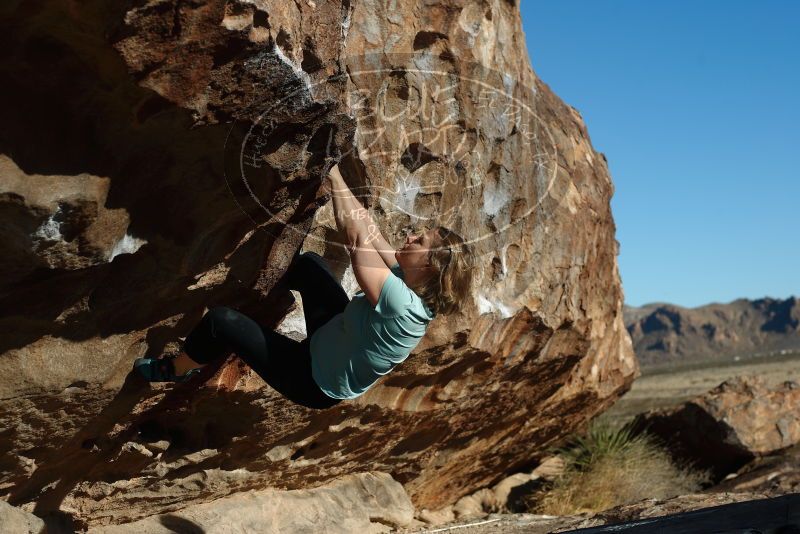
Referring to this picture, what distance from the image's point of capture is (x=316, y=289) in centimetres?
533

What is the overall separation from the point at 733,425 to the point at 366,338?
898 cm

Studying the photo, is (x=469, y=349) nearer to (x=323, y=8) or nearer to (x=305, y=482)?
(x=305, y=482)

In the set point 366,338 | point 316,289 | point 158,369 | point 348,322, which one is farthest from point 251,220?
point 158,369

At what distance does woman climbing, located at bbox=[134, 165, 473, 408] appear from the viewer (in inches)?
181

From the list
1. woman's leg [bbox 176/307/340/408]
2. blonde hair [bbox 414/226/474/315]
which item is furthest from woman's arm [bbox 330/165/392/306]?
woman's leg [bbox 176/307/340/408]

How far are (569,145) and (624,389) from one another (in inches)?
167

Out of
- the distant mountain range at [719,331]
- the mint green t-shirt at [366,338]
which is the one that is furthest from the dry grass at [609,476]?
the distant mountain range at [719,331]

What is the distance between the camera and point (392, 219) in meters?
6.47

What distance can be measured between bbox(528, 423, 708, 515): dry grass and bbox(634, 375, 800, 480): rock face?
1.52 feet

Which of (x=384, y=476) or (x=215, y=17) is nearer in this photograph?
(x=215, y=17)

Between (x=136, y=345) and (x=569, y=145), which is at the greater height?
(x=569, y=145)

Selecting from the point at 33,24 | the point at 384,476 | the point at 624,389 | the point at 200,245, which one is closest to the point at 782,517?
the point at 200,245

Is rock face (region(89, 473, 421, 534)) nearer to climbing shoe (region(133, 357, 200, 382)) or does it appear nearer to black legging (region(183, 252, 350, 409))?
climbing shoe (region(133, 357, 200, 382))

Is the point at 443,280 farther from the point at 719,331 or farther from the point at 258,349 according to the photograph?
the point at 719,331
